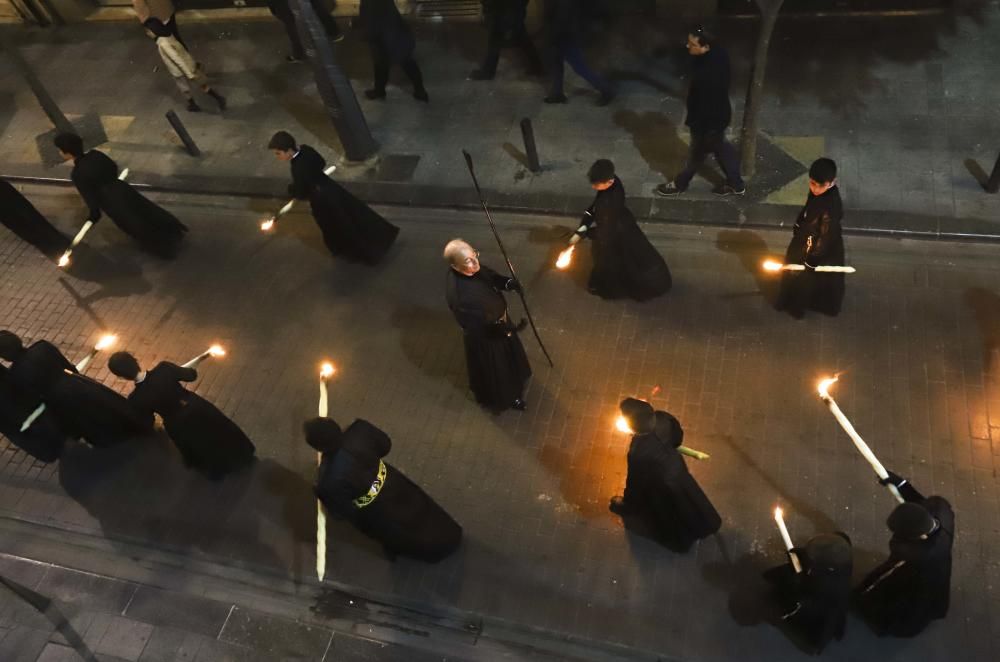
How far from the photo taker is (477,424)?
707 centimetres

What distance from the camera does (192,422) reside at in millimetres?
6410

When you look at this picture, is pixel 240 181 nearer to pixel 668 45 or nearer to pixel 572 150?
pixel 572 150

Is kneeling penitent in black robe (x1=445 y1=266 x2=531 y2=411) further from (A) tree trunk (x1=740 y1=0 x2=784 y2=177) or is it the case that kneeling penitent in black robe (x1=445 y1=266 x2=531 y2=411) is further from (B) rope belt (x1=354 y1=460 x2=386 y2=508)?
(A) tree trunk (x1=740 y1=0 x2=784 y2=177)

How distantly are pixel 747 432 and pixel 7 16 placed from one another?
17.2 metres

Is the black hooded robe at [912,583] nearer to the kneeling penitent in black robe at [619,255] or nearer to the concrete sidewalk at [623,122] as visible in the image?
the kneeling penitent in black robe at [619,255]

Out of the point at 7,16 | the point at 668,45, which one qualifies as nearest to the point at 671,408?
the point at 668,45

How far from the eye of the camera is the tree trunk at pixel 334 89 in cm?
848

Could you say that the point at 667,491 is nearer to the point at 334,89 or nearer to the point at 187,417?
the point at 187,417

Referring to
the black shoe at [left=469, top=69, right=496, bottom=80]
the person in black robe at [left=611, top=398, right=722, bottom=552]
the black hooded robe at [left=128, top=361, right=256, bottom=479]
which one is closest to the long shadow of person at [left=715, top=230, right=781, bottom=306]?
the person in black robe at [left=611, top=398, right=722, bottom=552]

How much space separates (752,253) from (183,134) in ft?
27.9

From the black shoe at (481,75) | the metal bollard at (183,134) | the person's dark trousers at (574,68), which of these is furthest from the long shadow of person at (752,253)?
the metal bollard at (183,134)

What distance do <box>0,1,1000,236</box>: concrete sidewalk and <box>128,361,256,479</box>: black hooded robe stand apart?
4175 millimetres

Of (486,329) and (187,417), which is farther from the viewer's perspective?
(187,417)

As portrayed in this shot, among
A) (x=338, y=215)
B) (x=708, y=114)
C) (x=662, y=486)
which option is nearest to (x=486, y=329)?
(x=662, y=486)
